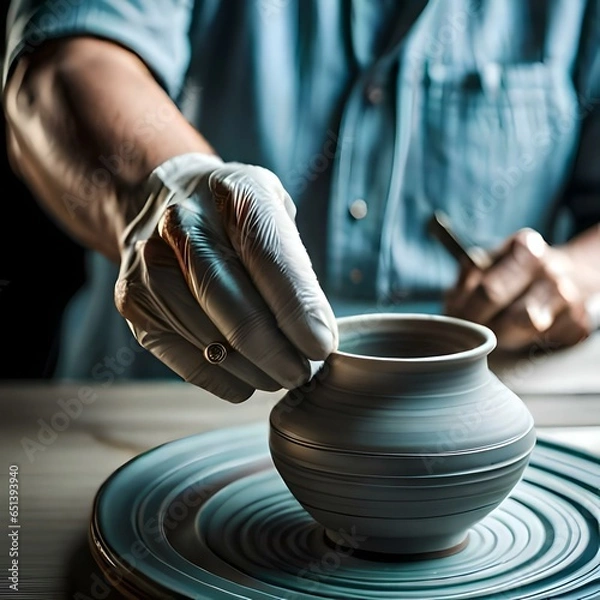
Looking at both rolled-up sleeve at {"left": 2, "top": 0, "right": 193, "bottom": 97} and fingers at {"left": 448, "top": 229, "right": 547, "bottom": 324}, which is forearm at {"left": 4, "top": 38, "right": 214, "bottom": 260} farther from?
fingers at {"left": 448, "top": 229, "right": 547, "bottom": 324}

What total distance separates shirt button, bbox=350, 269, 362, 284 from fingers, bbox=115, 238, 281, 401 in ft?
2.45

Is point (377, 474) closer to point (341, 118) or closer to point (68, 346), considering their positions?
point (341, 118)

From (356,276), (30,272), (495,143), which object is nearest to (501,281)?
(356,276)

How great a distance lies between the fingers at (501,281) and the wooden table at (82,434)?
0.15m

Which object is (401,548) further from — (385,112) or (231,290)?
(385,112)

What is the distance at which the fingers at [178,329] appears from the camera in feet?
2.73

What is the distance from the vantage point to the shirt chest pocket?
1.69 metres

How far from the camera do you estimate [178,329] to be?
0.86 metres

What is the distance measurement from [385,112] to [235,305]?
0.90m

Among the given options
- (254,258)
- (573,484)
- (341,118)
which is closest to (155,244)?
(254,258)

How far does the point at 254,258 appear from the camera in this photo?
776mm

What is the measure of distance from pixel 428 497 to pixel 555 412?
484 mm

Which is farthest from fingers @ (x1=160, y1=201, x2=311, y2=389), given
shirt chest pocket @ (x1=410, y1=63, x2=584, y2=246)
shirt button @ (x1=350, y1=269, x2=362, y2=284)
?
shirt chest pocket @ (x1=410, y1=63, x2=584, y2=246)

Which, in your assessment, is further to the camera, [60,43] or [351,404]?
[60,43]
